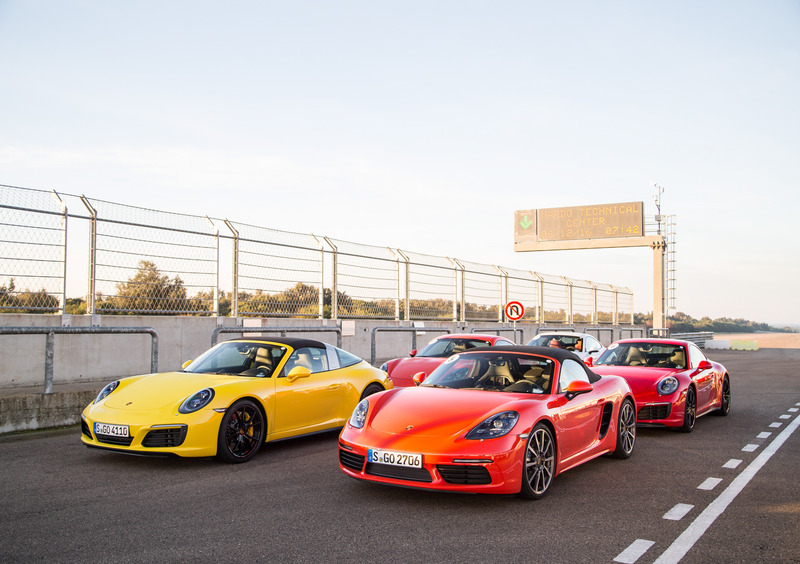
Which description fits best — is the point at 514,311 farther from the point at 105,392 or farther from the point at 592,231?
the point at 105,392

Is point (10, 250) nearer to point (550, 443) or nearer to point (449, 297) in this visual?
point (550, 443)

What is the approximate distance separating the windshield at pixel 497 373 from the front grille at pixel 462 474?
1.37 metres

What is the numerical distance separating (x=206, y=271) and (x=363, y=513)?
29.8ft

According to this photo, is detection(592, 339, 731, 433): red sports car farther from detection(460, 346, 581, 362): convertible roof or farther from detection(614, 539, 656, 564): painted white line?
detection(614, 539, 656, 564): painted white line

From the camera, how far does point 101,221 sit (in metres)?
11.7

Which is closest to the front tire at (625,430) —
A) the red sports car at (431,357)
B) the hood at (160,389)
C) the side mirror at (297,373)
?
the side mirror at (297,373)

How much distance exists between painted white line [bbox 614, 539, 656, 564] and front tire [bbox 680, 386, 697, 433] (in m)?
5.26

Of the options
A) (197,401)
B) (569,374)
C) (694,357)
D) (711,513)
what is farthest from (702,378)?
(197,401)

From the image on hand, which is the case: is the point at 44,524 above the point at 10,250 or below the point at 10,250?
below

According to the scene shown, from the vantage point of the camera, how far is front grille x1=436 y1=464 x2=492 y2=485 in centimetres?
537

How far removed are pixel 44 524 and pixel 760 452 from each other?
280 inches

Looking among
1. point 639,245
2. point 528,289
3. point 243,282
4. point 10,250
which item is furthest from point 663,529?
point 639,245

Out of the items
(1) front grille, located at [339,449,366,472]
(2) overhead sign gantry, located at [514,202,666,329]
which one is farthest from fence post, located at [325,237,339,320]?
(2) overhead sign gantry, located at [514,202,666,329]

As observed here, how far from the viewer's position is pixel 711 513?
209 inches
